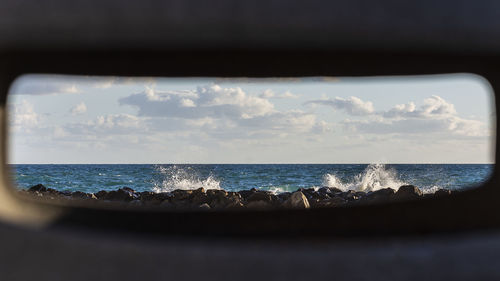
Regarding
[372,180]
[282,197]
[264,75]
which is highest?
[264,75]

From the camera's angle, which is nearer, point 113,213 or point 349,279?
point 349,279

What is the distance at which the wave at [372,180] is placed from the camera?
1552 centimetres

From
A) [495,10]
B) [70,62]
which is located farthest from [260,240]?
[495,10]

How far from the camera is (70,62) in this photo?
84 cm

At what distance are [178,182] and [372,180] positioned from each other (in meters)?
7.77

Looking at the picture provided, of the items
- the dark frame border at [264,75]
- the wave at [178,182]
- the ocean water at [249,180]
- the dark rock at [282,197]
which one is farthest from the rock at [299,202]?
the wave at [178,182]

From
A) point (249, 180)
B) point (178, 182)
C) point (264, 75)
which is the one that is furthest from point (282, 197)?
point (178, 182)

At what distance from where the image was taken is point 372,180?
1780cm

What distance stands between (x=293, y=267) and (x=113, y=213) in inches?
14.4

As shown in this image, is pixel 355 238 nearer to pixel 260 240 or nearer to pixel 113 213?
pixel 260 240

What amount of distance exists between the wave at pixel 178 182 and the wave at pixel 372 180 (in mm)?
4361

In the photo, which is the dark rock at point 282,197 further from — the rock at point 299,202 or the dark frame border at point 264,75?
the dark frame border at point 264,75

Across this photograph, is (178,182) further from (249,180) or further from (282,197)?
(282,197)

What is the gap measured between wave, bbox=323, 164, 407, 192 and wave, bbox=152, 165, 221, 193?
4361mm
